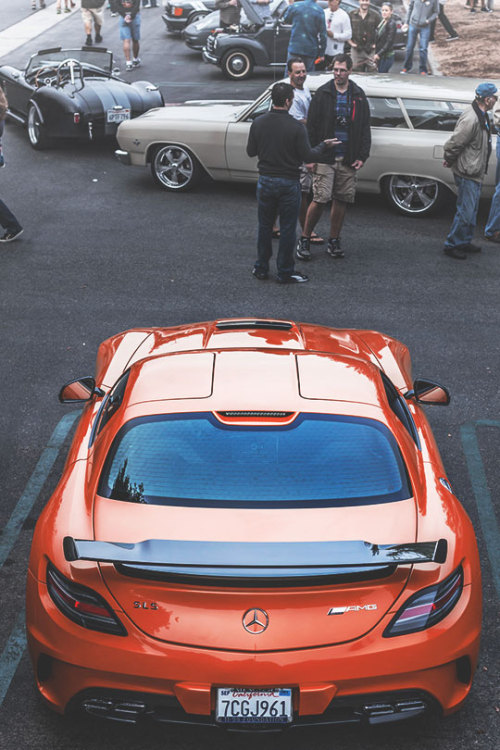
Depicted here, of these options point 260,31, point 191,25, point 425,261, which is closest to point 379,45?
point 260,31

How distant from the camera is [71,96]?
1284 cm

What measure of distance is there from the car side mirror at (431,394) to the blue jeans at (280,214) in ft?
12.6

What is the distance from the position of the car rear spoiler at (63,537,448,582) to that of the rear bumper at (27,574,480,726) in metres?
0.23

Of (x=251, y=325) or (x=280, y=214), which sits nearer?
(x=251, y=325)

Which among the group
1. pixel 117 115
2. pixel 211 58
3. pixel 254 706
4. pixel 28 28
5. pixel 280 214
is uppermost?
pixel 254 706

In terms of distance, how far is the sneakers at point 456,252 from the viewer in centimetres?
960

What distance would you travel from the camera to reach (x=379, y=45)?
16.1 meters

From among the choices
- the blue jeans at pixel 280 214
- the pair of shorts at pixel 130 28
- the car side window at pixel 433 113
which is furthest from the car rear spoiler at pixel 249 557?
the pair of shorts at pixel 130 28

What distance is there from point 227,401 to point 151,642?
114 centimetres

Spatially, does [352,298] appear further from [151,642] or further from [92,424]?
[151,642]

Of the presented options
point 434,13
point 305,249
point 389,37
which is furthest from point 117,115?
point 434,13

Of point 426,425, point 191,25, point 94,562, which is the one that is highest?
point 94,562

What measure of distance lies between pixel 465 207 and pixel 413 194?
59.8 inches

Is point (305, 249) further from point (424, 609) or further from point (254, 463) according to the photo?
point (424, 609)
